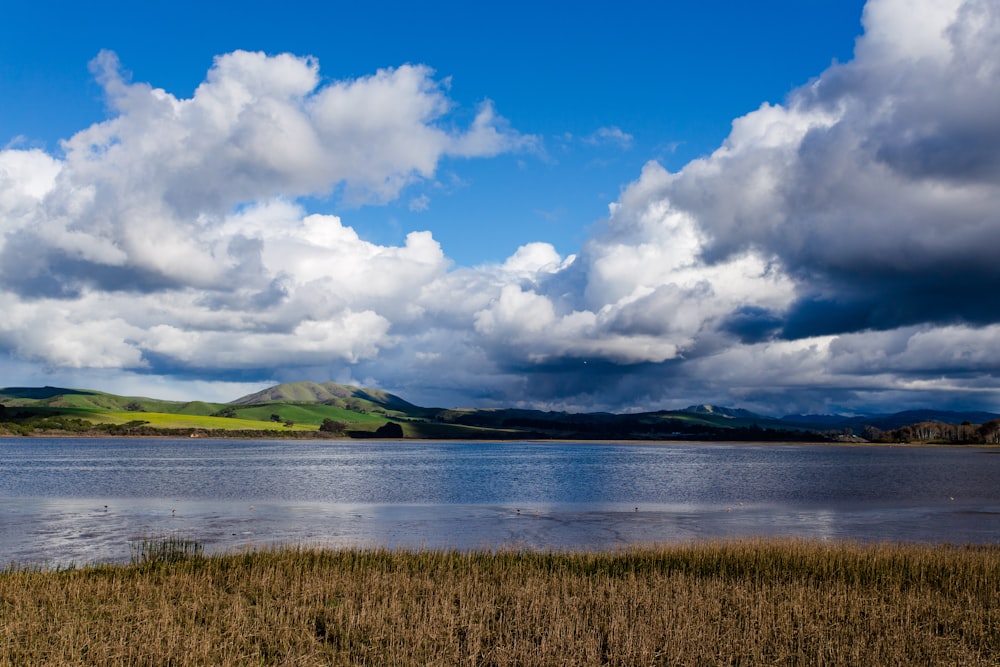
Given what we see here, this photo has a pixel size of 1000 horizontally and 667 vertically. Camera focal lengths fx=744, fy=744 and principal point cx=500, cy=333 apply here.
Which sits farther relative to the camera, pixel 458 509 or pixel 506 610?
pixel 458 509

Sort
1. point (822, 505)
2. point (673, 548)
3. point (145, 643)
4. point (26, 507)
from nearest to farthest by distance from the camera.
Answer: point (145, 643) < point (673, 548) < point (26, 507) < point (822, 505)

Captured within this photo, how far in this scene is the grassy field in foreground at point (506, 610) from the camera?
1797 centimetres

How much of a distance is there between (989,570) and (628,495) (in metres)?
50.1

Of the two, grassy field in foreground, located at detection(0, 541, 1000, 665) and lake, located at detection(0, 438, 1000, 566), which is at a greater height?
grassy field in foreground, located at detection(0, 541, 1000, 665)

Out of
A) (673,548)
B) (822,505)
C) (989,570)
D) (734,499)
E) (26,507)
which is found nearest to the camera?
(989,570)

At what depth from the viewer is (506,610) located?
2220 cm

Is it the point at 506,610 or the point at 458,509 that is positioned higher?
the point at 506,610

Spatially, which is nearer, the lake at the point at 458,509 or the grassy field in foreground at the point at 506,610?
the grassy field in foreground at the point at 506,610

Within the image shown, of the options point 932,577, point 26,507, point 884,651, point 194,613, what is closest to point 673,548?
point 932,577

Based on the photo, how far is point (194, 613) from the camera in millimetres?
21344

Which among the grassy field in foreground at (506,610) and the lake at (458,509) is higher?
the grassy field in foreground at (506,610)

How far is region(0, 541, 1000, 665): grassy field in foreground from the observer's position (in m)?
18.0

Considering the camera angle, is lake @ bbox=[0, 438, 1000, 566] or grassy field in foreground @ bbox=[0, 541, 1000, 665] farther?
lake @ bbox=[0, 438, 1000, 566]

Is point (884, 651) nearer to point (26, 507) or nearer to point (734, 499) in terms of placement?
point (734, 499)
